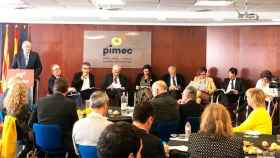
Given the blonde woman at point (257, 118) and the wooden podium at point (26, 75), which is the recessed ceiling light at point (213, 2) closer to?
the wooden podium at point (26, 75)

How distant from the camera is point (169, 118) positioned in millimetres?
5898

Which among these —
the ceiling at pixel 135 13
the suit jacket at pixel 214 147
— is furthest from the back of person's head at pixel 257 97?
the ceiling at pixel 135 13

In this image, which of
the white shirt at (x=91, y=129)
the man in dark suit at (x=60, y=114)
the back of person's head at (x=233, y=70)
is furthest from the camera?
the back of person's head at (x=233, y=70)

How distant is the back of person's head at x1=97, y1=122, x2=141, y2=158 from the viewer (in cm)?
176

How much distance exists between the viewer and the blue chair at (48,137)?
508cm

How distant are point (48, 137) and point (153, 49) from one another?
24.0ft

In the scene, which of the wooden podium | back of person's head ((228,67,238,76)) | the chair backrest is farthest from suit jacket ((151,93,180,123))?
back of person's head ((228,67,238,76))

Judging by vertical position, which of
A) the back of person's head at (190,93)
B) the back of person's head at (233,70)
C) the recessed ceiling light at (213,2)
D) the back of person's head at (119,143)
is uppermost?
the recessed ceiling light at (213,2)

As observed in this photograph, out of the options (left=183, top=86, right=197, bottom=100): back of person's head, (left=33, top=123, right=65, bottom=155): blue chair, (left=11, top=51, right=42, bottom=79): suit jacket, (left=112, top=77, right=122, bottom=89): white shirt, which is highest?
(left=11, top=51, right=42, bottom=79): suit jacket

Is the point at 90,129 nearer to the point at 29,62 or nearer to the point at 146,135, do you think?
the point at 146,135

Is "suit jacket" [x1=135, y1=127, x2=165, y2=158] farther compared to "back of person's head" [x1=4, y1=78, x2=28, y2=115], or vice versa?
"back of person's head" [x1=4, y1=78, x2=28, y2=115]

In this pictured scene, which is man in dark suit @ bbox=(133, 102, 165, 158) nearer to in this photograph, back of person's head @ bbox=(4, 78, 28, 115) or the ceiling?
back of person's head @ bbox=(4, 78, 28, 115)

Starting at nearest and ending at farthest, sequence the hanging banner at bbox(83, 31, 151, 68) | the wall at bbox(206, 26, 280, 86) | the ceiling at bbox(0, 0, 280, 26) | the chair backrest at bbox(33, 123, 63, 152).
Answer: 1. the chair backrest at bbox(33, 123, 63, 152)
2. the ceiling at bbox(0, 0, 280, 26)
3. the wall at bbox(206, 26, 280, 86)
4. the hanging banner at bbox(83, 31, 151, 68)

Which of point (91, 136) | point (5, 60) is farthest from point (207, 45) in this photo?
point (91, 136)
